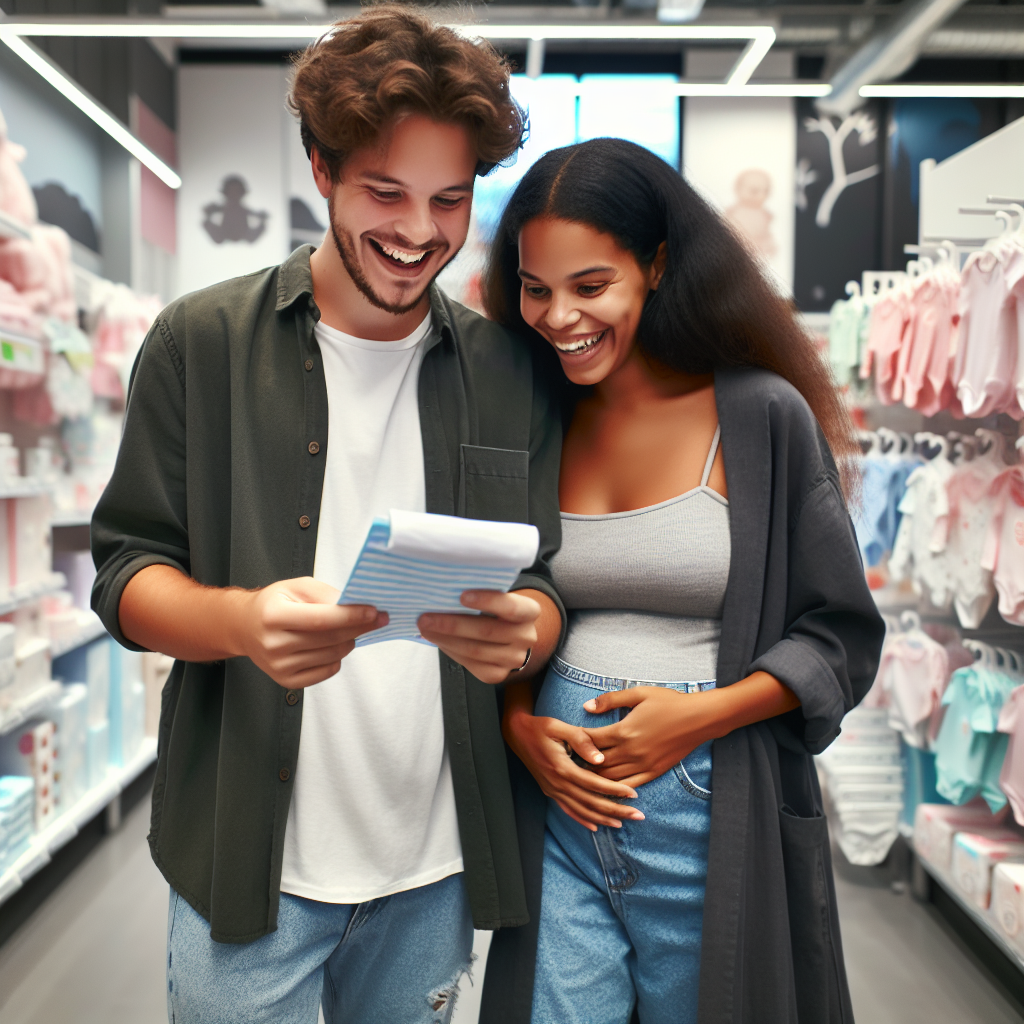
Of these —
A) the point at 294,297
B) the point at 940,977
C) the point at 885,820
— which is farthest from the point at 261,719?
the point at 885,820

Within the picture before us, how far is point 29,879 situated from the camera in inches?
139

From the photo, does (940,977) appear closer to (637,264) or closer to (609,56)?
(637,264)

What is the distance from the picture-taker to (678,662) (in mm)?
1427

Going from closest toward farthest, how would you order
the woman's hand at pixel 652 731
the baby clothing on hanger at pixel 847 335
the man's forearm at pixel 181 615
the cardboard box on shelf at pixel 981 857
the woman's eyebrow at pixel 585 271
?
1. the man's forearm at pixel 181 615
2. the woman's hand at pixel 652 731
3. the woman's eyebrow at pixel 585 271
4. the cardboard box on shelf at pixel 981 857
5. the baby clothing on hanger at pixel 847 335

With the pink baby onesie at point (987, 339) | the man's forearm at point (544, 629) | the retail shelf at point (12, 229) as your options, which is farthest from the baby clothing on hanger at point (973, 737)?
the retail shelf at point (12, 229)

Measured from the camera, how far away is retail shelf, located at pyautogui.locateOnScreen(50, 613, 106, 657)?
3.47 metres

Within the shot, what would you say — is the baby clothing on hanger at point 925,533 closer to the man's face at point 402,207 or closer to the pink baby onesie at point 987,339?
the pink baby onesie at point 987,339

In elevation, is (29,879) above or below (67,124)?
below

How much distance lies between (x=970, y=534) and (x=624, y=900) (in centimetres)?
A: 217

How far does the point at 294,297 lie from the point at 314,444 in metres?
0.22

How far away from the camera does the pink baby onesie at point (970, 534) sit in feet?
9.80

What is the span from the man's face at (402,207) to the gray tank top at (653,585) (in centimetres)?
49

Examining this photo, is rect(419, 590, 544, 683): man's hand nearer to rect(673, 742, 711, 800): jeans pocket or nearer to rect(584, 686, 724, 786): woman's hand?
rect(584, 686, 724, 786): woman's hand

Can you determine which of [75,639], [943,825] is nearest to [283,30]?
[75,639]
